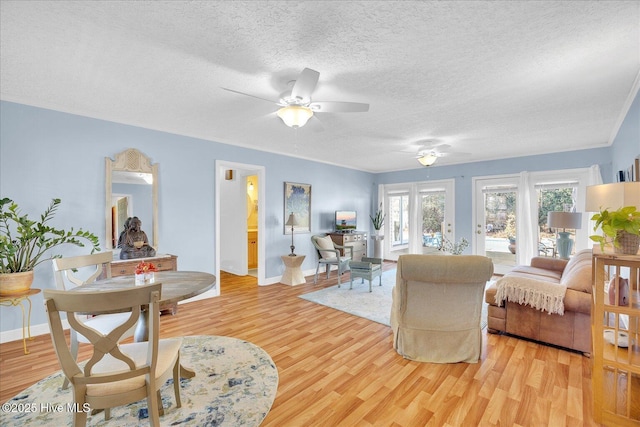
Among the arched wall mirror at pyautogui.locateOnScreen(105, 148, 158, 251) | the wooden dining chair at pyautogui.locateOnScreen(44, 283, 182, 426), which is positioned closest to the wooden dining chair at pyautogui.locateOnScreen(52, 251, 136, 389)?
the wooden dining chair at pyautogui.locateOnScreen(44, 283, 182, 426)

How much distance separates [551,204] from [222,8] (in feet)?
19.9

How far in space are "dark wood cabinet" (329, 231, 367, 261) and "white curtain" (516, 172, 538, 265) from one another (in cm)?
305

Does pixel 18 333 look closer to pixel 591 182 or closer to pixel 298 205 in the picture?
pixel 298 205

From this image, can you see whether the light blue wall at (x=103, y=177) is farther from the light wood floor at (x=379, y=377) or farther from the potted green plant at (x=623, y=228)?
the potted green plant at (x=623, y=228)

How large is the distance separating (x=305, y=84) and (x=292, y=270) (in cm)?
367

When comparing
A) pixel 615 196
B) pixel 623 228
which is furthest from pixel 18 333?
pixel 615 196

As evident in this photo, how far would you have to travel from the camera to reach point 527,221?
5.26 metres

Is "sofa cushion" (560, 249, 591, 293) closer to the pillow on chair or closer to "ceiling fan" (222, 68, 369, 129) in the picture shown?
"ceiling fan" (222, 68, 369, 129)

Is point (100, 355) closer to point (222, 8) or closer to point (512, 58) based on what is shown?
point (222, 8)

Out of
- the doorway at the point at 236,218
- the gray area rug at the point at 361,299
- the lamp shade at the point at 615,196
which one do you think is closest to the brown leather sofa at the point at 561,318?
the gray area rug at the point at 361,299

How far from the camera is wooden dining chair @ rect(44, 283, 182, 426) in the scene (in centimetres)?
125

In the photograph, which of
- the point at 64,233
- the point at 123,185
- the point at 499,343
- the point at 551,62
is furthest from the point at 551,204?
the point at 64,233

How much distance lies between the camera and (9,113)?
9.24 ft

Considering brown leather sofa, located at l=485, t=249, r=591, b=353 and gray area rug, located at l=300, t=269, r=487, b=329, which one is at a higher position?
brown leather sofa, located at l=485, t=249, r=591, b=353
